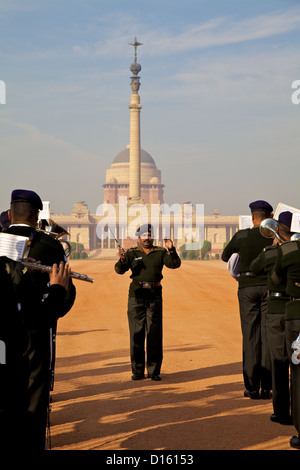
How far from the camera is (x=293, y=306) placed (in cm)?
598

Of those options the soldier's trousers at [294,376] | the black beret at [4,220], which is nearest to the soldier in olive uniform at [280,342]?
the soldier's trousers at [294,376]

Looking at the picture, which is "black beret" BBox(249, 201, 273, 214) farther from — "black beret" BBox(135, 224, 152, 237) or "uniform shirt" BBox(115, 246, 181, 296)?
"black beret" BBox(135, 224, 152, 237)

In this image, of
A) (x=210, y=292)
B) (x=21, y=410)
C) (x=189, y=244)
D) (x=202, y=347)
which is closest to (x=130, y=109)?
(x=189, y=244)

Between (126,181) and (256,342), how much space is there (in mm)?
163934

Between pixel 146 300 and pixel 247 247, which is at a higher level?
pixel 247 247

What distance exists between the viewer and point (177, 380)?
918 cm

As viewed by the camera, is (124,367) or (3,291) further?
(124,367)

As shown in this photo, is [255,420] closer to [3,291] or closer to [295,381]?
[295,381]

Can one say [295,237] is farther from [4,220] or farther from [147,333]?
[4,220]

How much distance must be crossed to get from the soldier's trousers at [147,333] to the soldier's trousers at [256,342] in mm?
1608

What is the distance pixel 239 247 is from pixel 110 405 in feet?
8.31

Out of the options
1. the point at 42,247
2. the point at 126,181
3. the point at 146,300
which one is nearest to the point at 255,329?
the point at 146,300

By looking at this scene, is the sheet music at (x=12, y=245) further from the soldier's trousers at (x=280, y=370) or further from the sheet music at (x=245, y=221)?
the sheet music at (x=245, y=221)

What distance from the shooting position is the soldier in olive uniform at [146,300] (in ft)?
30.6
